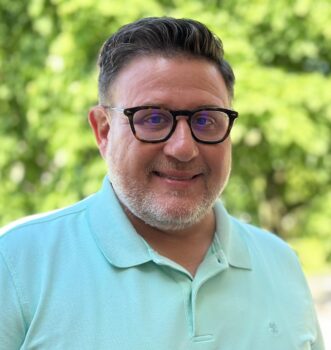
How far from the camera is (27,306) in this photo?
4.63 feet

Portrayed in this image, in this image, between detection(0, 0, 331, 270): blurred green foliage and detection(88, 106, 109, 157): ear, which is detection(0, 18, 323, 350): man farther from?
detection(0, 0, 331, 270): blurred green foliage

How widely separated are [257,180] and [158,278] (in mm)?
3411

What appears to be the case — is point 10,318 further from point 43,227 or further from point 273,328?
point 273,328

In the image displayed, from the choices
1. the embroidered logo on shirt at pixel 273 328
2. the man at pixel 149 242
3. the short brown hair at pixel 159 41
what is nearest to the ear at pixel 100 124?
the man at pixel 149 242

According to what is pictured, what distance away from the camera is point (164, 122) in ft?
5.02

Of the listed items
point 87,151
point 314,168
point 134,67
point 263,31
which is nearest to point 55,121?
point 87,151

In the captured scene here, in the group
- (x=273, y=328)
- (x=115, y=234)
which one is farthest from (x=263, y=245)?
(x=115, y=234)

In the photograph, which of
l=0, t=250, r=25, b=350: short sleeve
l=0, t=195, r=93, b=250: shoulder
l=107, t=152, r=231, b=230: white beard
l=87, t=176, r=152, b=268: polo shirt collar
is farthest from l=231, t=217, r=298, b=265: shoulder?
l=0, t=250, r=25, b=350: short sleeve

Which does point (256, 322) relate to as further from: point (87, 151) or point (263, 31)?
point (263, 31)

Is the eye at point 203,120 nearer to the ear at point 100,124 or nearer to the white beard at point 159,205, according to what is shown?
the white beard at point 159,205

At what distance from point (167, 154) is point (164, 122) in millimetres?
80

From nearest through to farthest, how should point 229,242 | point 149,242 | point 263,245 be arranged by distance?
point 149,242, point 229,242, point 263,245

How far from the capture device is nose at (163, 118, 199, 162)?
1.51 meters

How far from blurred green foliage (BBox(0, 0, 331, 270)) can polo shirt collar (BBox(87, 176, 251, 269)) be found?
2.08 metres
